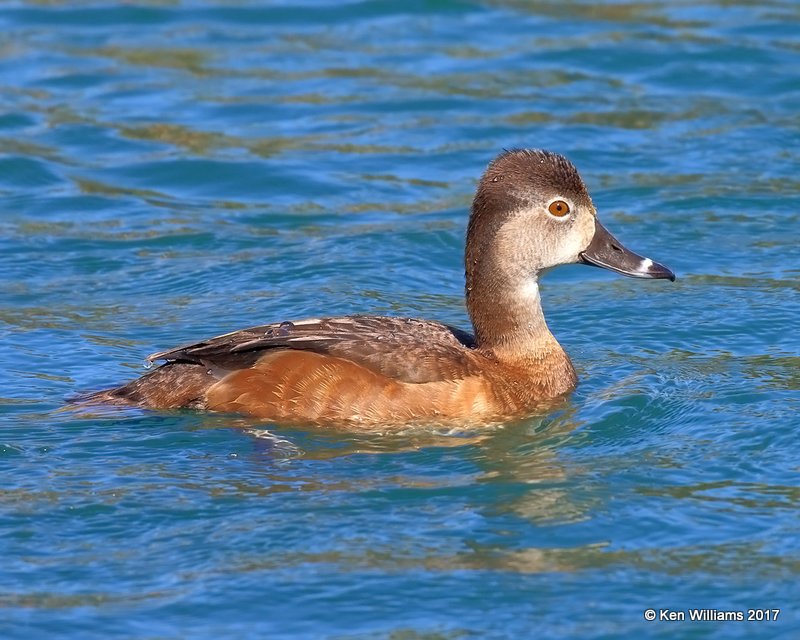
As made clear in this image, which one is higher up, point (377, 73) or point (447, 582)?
point (377, 73)

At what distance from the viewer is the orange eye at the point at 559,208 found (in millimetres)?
8305

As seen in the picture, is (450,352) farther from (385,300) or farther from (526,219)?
(385,300)

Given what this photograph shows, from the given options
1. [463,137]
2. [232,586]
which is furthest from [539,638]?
[463,137]

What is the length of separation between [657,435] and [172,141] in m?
7.45

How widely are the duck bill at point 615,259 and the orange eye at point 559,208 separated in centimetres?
26

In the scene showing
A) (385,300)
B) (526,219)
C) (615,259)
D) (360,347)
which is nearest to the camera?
(360,347)

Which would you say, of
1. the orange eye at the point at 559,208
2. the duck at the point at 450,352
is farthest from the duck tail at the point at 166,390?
the orange eye at the point at 559,208

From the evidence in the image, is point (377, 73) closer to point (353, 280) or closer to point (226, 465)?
point (353, 280)

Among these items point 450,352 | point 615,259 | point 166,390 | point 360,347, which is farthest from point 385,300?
point 166,390

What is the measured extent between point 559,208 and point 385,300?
2.26 m

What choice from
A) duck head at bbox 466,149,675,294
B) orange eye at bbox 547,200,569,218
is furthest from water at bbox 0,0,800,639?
orange eye at bbox 547,200,569,218

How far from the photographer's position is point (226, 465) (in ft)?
24.3

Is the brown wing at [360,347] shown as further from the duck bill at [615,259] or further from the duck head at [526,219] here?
the duck bill at [615,259]

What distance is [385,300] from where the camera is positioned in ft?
33.8
